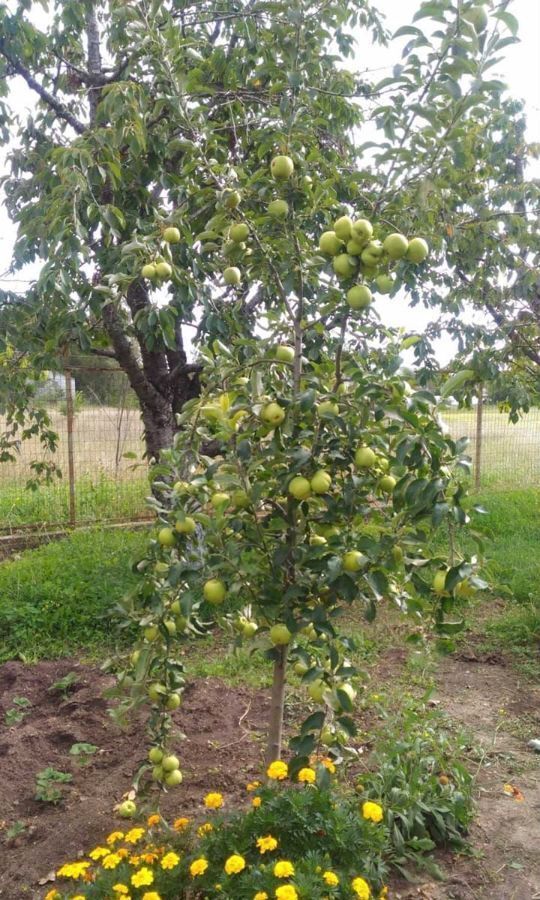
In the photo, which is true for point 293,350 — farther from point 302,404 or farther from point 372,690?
point 372,690

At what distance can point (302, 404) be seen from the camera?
5.39 feet

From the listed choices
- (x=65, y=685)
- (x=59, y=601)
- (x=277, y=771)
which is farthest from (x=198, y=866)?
(x=59, y=601)

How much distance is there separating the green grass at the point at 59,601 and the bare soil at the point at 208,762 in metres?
0.26

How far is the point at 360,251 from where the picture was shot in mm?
1579

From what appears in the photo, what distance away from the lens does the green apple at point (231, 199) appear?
1.78 metres

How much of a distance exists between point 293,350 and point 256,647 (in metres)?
0.83

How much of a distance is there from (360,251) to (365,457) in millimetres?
465

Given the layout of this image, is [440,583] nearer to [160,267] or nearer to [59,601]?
[160,267]

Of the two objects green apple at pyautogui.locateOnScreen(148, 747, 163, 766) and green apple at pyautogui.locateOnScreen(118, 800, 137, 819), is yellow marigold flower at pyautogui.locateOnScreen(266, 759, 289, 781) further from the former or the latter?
green apple at pyautogui.locateOnScreen(118, 800, 137, 819)

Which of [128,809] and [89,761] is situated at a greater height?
[128,809]

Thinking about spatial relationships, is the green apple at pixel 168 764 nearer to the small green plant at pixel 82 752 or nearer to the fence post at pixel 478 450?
the small green plant at pixel 82 752

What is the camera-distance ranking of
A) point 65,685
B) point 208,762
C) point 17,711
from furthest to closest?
point 65,685, point 17,711, point 208,762

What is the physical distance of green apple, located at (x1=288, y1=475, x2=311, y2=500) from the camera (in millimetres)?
1674

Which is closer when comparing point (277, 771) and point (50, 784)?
point (277, 771)
